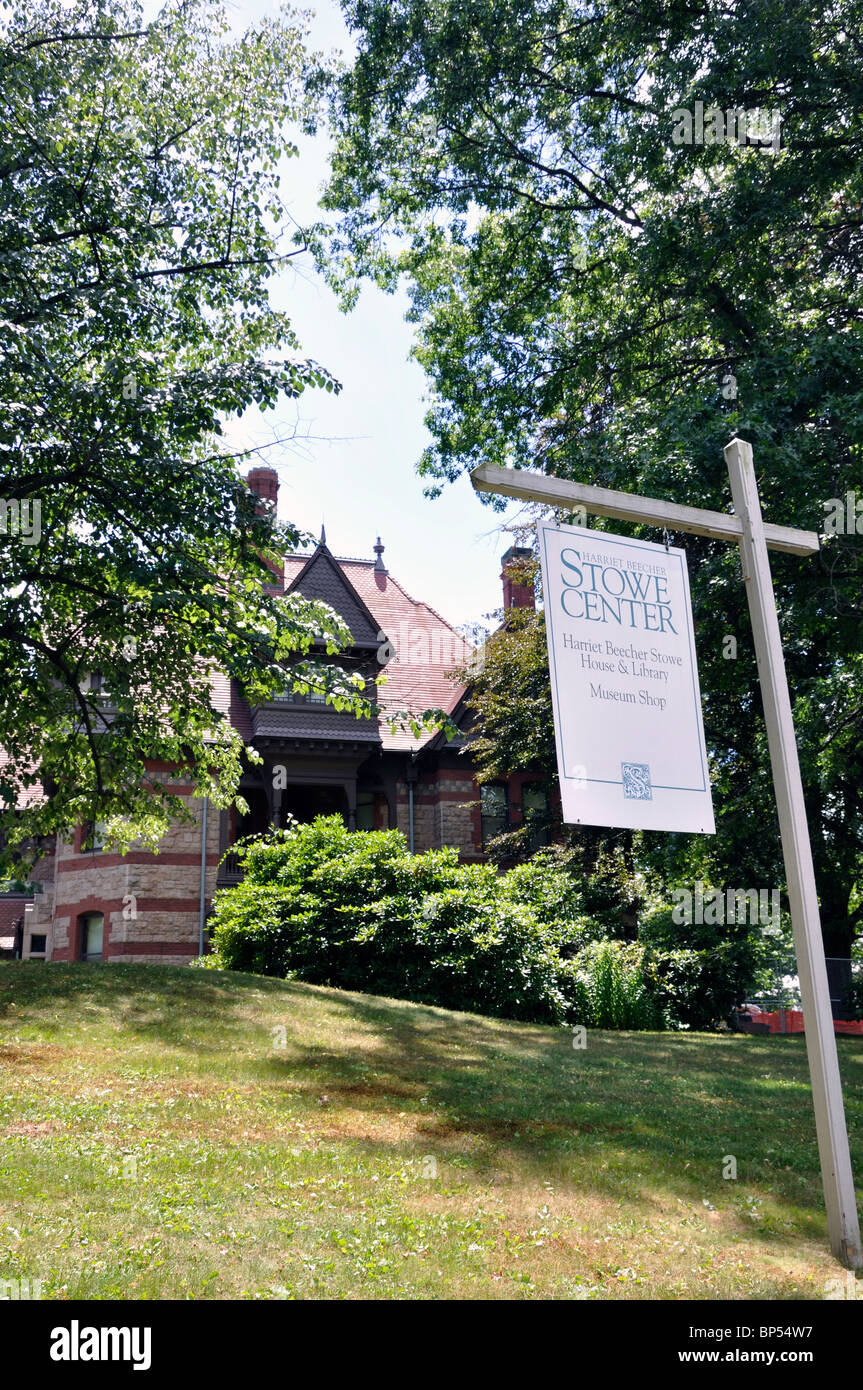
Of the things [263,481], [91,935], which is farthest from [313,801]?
[263,481]

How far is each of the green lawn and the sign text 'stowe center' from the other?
2.36 m

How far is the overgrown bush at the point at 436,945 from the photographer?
15.0 meters

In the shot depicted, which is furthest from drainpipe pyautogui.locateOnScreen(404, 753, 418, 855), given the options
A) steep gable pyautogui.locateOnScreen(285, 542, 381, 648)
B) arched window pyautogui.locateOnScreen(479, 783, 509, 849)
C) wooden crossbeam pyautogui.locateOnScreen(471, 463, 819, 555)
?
wooden crossbeam pyautogui.locateOnScreen(471, 463, 819, 555)

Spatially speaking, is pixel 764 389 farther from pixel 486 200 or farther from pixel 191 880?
pixel 191 880

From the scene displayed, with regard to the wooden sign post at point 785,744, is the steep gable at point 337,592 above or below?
above

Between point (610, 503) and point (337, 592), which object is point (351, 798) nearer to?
point (337, 592)

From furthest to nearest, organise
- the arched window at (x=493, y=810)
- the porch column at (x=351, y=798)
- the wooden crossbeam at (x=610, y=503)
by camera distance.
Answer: the arched window at (x=493, y=810) → the porch column at (x=351, y=798) → the wooden crossbeam at (x=610, y=503)

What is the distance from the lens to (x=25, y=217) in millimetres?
12773

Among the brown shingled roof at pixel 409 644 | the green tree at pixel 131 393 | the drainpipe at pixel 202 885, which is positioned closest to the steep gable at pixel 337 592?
the brown shingled roof at pixel 409 644

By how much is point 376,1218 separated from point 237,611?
8.21 metres

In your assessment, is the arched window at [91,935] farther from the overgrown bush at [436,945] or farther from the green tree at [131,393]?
the green tree at [131,393]

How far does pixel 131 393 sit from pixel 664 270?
7.85 meters

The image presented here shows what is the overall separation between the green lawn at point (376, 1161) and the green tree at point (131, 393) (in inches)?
163

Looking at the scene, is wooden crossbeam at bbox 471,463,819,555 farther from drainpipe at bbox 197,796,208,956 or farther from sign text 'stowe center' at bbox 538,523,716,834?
drainpipe at bbox 197,796,208,956
